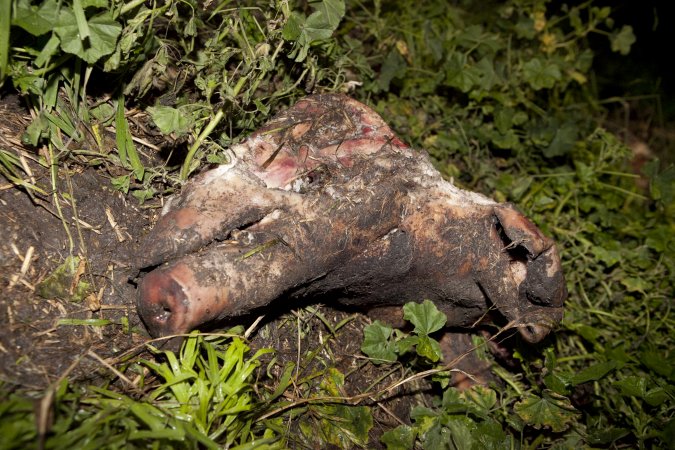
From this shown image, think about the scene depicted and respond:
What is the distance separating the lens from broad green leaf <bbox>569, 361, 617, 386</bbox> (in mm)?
2045

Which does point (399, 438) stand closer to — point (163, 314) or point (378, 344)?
point (378, 344)

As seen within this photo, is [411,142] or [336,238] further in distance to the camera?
[411,142]

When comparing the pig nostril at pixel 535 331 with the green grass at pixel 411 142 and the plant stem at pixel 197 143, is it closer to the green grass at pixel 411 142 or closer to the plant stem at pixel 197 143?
the green grass at pixel 411 142

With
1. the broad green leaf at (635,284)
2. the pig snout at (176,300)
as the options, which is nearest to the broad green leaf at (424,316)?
the pig snout at (176,300)

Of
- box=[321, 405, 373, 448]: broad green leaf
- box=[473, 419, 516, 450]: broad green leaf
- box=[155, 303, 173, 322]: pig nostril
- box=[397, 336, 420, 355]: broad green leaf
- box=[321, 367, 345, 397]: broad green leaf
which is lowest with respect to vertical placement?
box=[473, 419, 516, 450]: broad green leaf

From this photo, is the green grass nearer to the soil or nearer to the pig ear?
the soil

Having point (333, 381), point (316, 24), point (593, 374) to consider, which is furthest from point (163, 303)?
point (593, 374)

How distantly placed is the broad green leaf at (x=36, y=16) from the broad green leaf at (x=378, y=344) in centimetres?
142

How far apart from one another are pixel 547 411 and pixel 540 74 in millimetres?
1944

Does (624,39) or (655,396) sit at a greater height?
(624,39)

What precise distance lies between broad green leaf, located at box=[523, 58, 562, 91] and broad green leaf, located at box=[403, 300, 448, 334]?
5.78 feet

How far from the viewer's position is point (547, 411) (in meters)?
2.07

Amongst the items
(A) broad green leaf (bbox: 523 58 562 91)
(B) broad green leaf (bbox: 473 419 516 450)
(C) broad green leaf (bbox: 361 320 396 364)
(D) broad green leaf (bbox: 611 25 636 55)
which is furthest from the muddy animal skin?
(D) broad green leaf (bbox: 611 25 636 55)

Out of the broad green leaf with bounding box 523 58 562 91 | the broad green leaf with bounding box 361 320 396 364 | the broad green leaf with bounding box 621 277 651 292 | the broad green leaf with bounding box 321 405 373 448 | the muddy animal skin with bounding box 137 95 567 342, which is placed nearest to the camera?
the muddy animal skin with bounding box 137 95 567 342
